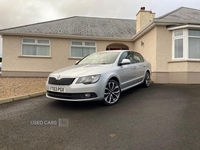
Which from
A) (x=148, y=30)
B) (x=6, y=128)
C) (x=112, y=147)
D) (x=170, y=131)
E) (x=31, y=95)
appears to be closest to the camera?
(x=112, y=147)

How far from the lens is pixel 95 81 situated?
436 cm

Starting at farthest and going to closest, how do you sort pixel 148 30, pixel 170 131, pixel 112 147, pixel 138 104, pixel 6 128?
pixel 148 30
pixel 138 104
pixel 6 128
pixel 170 131
pixel 112 147

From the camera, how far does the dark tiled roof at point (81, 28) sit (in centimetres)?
1228

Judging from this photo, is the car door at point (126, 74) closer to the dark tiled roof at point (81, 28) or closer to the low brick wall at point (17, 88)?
the low brick wall at point (17, 88)

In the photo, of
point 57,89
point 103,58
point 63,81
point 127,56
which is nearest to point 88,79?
point 63,81

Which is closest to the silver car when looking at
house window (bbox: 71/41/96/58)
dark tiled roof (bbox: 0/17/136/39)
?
house window (bbox: 71/41/96/58)

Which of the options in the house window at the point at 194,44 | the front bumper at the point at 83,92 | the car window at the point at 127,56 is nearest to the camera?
the front bumper at the point at 83,92

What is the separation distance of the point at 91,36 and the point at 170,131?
33.5ft

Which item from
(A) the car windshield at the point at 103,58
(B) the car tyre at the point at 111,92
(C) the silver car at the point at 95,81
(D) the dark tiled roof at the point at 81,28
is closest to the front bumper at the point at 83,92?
(C) the silver car at the point at 95,81

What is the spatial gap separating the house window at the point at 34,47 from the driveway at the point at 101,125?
7907mm

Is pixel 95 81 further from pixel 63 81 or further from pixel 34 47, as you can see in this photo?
pixel 34 47

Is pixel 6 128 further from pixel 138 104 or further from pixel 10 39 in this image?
pixel 10 39

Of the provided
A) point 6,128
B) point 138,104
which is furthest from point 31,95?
point 138,104

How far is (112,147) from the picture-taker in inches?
102
